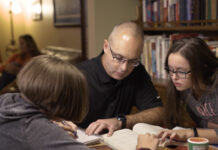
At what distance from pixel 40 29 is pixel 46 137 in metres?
4.74

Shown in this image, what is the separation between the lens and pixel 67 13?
3.98 metres

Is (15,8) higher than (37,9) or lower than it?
higher

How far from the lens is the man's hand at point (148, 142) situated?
3.76 feet

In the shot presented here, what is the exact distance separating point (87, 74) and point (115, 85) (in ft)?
0.60

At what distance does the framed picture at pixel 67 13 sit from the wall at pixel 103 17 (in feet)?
2.76

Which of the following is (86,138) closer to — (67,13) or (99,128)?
(99,128)

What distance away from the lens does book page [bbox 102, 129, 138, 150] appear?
1.22 metres

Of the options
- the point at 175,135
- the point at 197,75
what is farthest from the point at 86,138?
the point at 197,75

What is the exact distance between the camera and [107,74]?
1.79 metres

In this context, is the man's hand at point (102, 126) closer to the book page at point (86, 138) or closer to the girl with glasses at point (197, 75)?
the book page at point (86, 138)

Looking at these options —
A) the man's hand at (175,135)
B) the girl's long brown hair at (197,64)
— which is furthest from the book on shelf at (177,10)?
the man's hand at (175,135)

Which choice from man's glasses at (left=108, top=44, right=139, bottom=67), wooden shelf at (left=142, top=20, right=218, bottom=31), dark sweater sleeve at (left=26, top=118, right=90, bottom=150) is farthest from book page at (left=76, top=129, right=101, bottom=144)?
wooden shelf at (left=142, top=20, right=218, bottom=31)

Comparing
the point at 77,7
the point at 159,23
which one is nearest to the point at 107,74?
the point at 159,23

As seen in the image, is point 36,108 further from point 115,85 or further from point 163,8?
point 163,8
